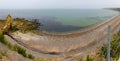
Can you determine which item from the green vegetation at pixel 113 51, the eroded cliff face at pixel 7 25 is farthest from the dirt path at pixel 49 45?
the green vegetation at pixel 113 51

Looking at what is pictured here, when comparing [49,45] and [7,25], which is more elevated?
[7,25]

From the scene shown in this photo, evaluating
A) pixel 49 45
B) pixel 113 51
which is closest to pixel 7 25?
pixel 49 45

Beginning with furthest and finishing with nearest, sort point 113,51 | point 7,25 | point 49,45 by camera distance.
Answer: point 49,45 < point 7,25 < point 113,51

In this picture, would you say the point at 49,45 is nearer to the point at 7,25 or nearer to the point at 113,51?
the point at 7,25

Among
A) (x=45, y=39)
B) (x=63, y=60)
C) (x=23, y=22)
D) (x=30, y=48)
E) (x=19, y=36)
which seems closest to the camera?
(x=63, y=60)

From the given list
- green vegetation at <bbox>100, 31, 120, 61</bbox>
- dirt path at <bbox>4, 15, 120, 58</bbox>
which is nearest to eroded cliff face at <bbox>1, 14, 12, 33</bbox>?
dirt path at <bbox>4, 15, 120, 58</bbox>

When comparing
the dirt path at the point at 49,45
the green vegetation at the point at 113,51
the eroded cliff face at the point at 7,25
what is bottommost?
the dirt path at the point at 49,45

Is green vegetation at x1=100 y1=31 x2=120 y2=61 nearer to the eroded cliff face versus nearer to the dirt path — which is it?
the dirt path

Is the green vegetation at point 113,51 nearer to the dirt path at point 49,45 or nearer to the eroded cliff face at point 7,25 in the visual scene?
the dirt path at point 49,45

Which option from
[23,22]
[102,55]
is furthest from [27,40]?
[102,55]

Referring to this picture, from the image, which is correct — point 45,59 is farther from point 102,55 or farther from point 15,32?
point 15,32

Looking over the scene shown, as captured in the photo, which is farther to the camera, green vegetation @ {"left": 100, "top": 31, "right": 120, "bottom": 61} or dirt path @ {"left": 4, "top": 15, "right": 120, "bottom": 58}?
dirt path @ {"left": 4, "top": 15, "right": 120, "bottom": 58}
